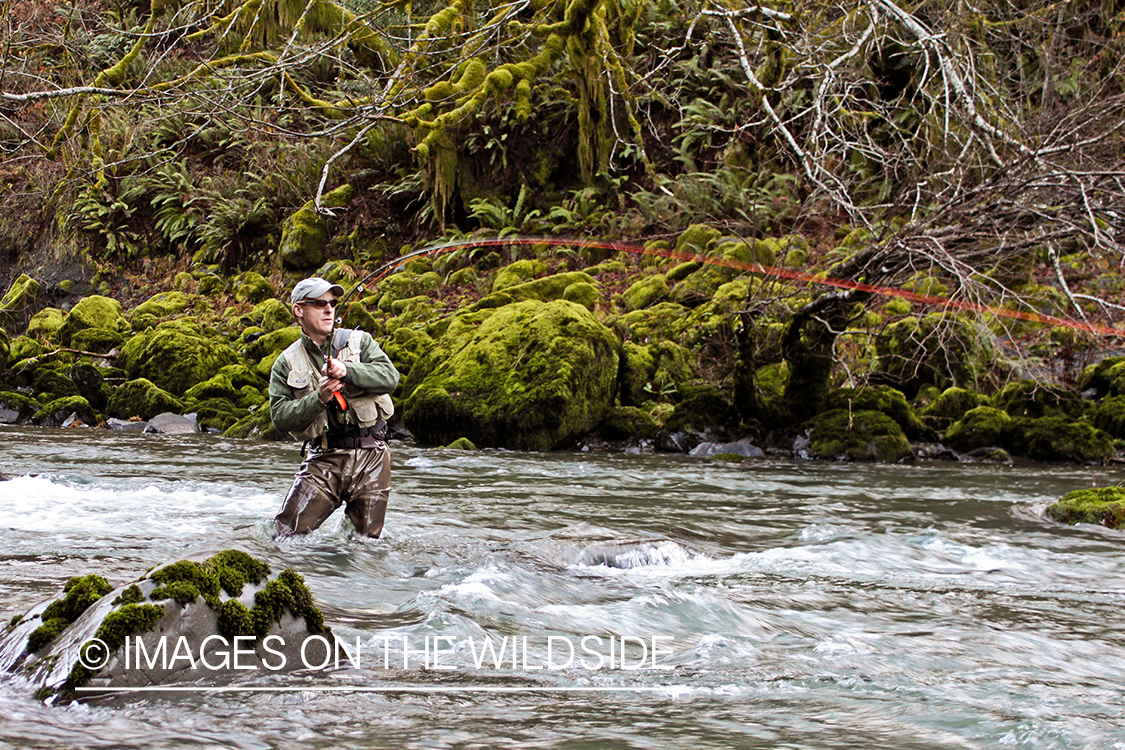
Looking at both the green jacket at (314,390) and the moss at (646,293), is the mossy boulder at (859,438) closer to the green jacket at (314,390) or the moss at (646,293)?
the moss at (646,293)

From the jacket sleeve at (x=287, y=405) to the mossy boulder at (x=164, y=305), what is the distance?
14380 millimetres

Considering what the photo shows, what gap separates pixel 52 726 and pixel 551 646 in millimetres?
1738

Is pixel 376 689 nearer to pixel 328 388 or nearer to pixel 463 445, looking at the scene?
pixel 328 388

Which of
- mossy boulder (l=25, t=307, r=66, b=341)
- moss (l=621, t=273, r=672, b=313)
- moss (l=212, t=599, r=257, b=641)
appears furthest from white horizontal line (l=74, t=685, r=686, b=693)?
mossy boulder (l=25, t=307, r=66, b=341)

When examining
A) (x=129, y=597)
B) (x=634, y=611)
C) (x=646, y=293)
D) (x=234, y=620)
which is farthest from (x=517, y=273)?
(x=129, y=597)

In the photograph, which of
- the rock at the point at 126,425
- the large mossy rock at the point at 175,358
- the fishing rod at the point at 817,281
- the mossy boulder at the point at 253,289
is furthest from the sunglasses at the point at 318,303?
the mossy boulder at the point at 253,289

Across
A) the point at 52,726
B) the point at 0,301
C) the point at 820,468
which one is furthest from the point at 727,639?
the point at 0,301

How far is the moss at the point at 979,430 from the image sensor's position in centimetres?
1132

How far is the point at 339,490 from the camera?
5.50 meters

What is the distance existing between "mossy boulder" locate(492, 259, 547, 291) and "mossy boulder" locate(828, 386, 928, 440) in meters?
6.60

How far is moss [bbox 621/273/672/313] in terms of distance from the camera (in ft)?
51.1

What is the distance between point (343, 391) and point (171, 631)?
2.54 metres

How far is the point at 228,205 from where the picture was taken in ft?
74.1

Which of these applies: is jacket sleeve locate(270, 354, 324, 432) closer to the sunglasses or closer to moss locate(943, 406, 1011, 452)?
the sunglasses
